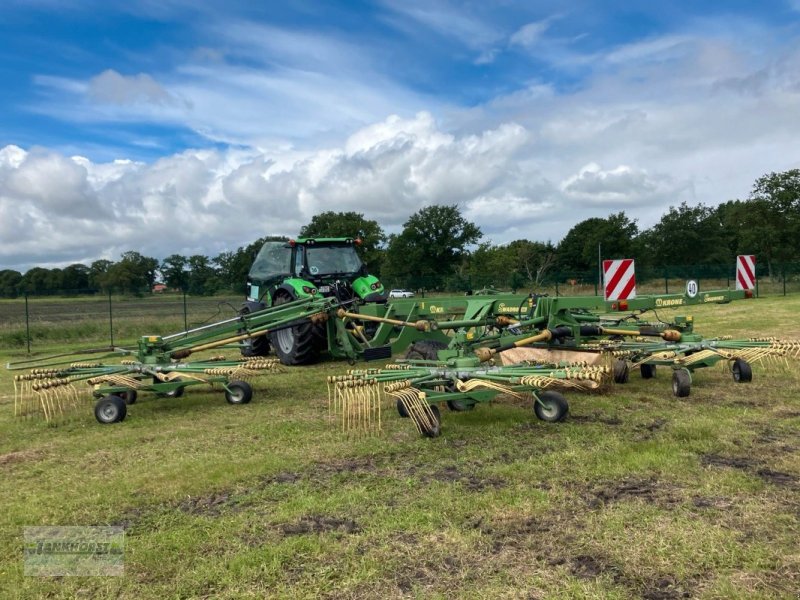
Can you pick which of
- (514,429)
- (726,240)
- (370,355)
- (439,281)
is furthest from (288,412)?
(726,240)

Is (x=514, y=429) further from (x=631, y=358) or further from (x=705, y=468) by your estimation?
(x=631, y=358)

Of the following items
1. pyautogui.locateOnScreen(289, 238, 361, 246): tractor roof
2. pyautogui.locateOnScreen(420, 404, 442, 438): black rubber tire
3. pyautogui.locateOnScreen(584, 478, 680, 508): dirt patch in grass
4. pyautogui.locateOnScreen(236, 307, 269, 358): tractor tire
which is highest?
pyautogui.locateOnScreen(289, 238, 361, 246): tractor roof

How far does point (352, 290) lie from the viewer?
32.9 feet

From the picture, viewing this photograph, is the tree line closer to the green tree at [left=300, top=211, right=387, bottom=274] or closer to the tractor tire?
the green tree at [left=300, top=211, right=387, bottom=274]

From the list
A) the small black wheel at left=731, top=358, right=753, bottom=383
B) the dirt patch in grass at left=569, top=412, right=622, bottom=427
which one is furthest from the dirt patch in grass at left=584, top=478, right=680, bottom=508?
the small black wheel at left=731, top=358, right=753, bottom=383

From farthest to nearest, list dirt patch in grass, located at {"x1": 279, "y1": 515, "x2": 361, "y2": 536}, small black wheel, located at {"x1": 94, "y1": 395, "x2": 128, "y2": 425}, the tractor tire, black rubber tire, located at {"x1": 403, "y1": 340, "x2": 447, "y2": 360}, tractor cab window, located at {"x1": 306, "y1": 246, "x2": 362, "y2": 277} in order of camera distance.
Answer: the tractor tire → tractor cab window, located at {"x1": 306, "y1": 246, "x2": 362, "y2": 277} → black rubber tire, located at {"x1": 403, "y1": 340, "x2": 447, "y2": 360} → small black wheel, located at {"x1": 94, "y1": 395, "x2": 128, "y2": 425} → dirt patch in grass, located at {"x1": 279, "y1": 515, "x2": 361, "y2": 536}

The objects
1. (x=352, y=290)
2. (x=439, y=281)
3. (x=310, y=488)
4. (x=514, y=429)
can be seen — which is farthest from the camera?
(x=439, y=281)

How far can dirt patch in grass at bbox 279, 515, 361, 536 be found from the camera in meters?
3.19

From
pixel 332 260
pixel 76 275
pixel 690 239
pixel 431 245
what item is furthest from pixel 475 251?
pixel 332 260

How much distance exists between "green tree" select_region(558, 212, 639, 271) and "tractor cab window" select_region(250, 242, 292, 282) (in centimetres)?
4726

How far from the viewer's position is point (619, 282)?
6312 mm

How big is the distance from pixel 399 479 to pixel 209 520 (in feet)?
3.91

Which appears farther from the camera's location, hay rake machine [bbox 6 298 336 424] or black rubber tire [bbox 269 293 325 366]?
black rubber tire [bbox 269 293 325 366]

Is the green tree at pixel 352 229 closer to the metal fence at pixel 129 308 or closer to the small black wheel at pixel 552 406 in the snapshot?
the metal fence at pixel 129 308
